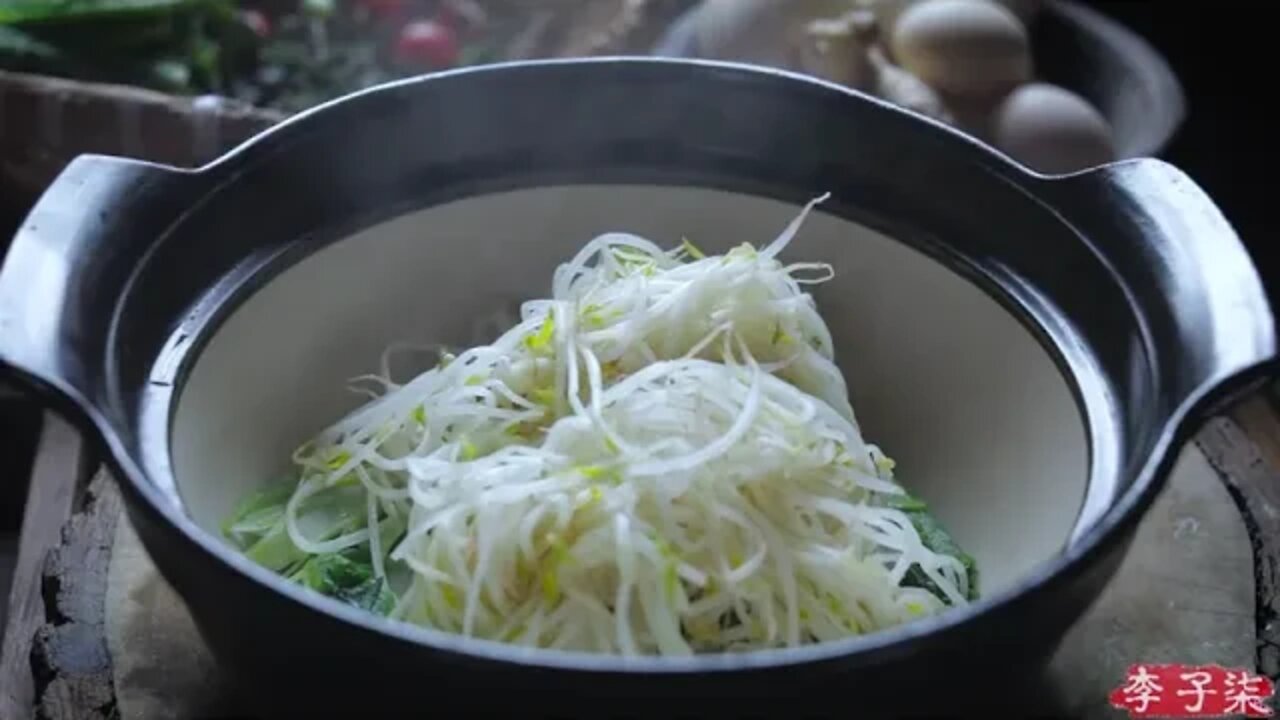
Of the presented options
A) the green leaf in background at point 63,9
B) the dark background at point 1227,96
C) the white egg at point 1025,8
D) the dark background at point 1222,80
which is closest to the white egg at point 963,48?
the white egg at point 1025,8

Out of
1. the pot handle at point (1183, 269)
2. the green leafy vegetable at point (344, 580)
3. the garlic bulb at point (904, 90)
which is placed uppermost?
the garlic bulb at point (904, 90)

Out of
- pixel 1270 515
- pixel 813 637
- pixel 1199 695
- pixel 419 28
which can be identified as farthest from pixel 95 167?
pixel 419 28

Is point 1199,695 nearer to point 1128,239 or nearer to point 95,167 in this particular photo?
point 1128,239

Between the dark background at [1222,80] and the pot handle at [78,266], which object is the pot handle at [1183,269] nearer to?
the pot handle at [78,266]

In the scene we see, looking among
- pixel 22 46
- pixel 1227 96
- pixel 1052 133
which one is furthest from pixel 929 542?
pixel 1227 96

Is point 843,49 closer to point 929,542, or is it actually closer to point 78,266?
point 929,542

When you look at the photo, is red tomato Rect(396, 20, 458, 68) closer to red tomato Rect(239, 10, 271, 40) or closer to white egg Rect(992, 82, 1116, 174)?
red tomato Rect(239, 10, 271, 40)
